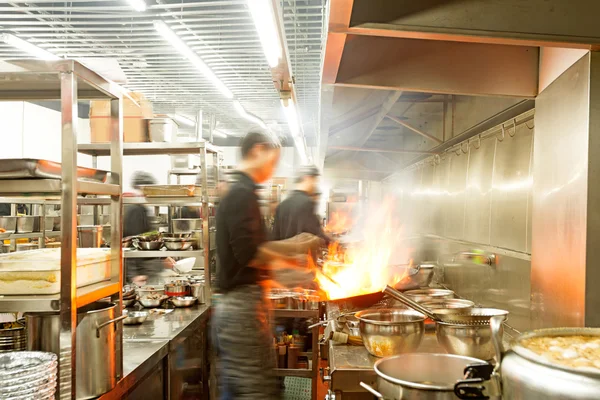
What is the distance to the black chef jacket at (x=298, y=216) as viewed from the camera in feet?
16.4

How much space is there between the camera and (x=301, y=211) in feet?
16.5

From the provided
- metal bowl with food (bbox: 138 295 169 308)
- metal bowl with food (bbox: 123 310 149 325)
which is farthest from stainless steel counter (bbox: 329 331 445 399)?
metal bowl with food (bbox: 138 295 169 308)

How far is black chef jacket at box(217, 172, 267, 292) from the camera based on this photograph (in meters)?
2.64

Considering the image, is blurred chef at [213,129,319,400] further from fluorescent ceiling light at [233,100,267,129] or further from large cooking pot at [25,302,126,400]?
fluorescent ceiling light at [233,100,267,129]

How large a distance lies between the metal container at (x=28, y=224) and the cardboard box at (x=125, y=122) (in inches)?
135

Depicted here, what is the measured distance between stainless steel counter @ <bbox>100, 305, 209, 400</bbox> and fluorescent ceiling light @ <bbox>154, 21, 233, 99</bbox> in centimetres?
276

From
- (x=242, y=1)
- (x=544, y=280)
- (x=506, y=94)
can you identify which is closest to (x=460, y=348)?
(x=544, y=280)

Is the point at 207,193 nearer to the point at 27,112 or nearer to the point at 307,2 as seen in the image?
the point at 307,2

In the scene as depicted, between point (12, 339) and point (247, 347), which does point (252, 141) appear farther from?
point (12, 339)

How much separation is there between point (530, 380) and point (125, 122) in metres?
3.90

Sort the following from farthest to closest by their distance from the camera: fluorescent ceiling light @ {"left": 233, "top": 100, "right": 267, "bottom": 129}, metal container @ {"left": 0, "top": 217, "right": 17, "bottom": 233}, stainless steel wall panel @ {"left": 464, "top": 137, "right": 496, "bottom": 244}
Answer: fluorescent ceiling light @ {"left": 233, "top": 100, "right": 267, "bottom": 129}, metal container @ {"left": 0, "top": 217, "right": 17, "bottom": 233}, stainless steel wall panel @ {"left": 464, "top": 137, "right": 496, "bottom": 244}

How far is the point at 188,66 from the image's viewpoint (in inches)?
262

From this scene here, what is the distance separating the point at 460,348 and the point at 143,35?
492cm

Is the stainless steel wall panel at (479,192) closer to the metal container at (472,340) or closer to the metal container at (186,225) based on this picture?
the metal container at (472,340)
